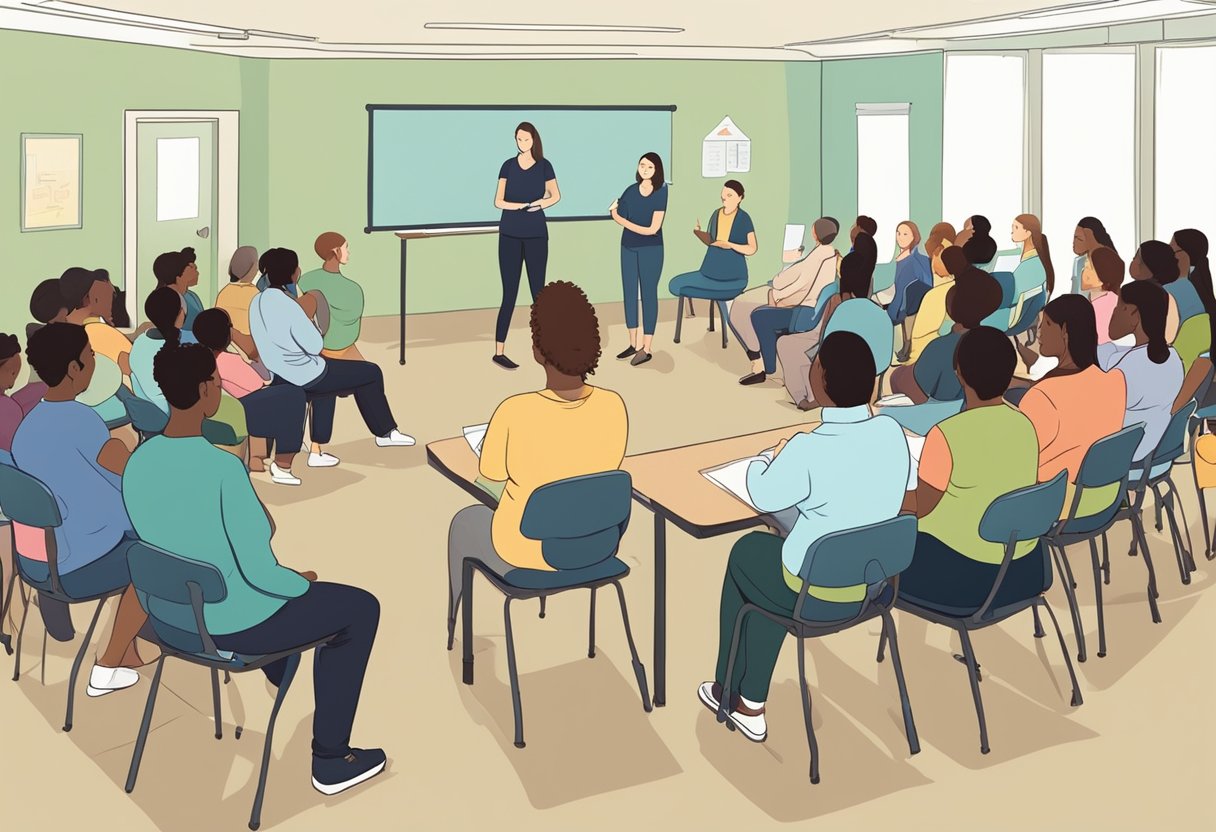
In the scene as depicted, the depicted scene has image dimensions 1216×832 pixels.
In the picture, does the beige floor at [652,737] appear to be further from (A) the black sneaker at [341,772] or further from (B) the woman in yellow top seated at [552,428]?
(B) the woman in yellow top seated at [552,428]

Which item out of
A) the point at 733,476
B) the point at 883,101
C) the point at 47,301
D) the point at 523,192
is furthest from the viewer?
the point at 883,101

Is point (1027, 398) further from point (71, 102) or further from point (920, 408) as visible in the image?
point (71, 102)

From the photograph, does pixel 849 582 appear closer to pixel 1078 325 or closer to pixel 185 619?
pixel 1078 325

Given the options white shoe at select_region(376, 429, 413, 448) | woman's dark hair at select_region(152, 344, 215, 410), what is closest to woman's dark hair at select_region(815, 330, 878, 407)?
woman's dark hair at select_region(152, 344, 215, 410)

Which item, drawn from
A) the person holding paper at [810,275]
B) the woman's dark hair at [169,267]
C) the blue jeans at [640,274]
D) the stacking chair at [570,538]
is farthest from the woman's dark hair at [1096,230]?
the woman's dark hair at [169,267]

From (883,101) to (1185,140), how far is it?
3.46 m

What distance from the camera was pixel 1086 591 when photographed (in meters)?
5.18

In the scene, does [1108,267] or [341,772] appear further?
[1108,267]

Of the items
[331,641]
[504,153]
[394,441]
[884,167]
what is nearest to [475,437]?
[331,641]

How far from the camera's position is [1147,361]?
4863 millimetres

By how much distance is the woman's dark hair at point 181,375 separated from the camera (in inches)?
137

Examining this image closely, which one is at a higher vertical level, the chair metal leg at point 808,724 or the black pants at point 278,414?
the black pants at point 278,414

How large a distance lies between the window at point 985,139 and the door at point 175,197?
6046 mm

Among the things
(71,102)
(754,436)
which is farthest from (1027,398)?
(71,102)
